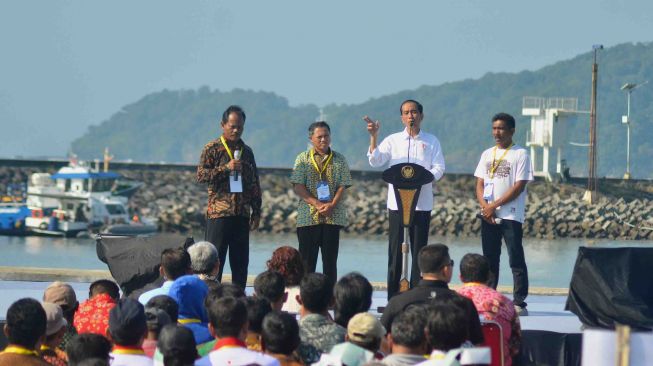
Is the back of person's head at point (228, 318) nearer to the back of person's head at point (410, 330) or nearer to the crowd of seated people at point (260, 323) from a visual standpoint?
the crowd of seated people at point (260, 323)

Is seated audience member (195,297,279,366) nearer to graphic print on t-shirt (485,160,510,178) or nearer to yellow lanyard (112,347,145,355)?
yellow lanyard (112,347,145,355)

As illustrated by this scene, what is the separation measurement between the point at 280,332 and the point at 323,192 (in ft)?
11.5

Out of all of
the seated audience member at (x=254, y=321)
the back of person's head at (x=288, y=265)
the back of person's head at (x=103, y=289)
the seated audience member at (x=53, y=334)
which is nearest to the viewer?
the seated audience member at (x=53, y=334)

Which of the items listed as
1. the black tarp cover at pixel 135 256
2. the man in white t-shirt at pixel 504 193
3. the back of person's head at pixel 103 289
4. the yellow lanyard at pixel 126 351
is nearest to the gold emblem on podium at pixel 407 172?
the man in white t-shirt at pixel 504 193

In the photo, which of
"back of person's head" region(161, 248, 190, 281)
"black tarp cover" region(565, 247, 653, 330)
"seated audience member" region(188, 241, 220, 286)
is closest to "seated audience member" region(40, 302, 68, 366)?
"back of person's head" region(161, 248, 190, 281)

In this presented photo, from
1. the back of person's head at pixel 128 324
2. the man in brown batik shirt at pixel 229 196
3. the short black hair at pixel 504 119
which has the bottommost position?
the back of person's head at pixel 128 324

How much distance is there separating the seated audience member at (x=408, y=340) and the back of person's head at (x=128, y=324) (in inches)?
42.1

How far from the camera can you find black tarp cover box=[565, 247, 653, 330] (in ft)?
24.4

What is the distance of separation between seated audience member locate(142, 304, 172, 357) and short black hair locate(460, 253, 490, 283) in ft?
5.10

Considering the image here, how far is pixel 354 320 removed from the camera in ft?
18.2

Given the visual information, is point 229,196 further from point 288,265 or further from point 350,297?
point 350,297

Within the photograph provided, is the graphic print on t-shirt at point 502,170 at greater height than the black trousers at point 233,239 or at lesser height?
greater

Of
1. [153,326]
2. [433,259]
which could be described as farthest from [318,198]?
[153,326]

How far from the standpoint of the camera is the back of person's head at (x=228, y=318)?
557cm
